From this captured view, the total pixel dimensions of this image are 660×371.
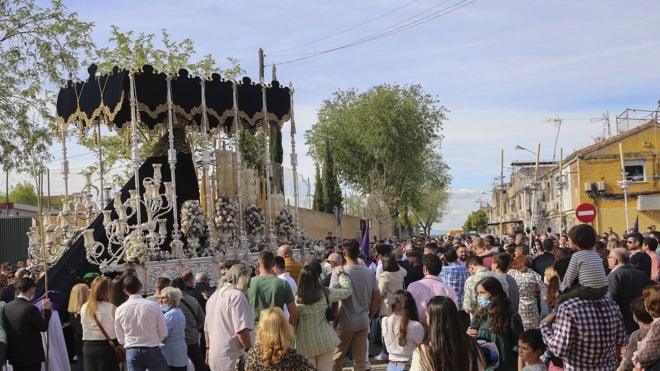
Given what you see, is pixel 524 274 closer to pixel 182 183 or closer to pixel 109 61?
pixel 182 183

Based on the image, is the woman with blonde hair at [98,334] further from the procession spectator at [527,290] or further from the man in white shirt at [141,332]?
the procession spectator at [527,290]

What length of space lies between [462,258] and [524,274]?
4169mm

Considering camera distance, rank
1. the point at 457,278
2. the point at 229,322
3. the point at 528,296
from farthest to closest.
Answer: the point at 457,278, the point at 528,296, the point at 229,322

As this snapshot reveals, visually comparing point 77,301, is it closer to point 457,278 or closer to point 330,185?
point 457,278

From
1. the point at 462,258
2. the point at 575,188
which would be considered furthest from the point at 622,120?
the point at 462,258

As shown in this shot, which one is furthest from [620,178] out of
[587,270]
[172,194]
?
[587,270]

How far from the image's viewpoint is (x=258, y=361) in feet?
18.3

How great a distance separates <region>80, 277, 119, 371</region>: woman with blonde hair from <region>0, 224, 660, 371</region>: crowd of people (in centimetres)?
1

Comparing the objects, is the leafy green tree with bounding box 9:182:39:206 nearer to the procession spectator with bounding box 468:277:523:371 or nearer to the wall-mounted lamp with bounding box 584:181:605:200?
the wall-mounted lamp with bounding box 584:181:605:200

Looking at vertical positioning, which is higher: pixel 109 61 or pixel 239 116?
pixel 109 61

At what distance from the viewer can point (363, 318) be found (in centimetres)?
1028

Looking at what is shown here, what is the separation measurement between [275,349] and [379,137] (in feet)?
157

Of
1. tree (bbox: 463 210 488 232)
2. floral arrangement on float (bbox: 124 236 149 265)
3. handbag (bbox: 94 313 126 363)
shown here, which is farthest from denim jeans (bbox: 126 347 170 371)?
tree (bbox: 463 210 488 232)

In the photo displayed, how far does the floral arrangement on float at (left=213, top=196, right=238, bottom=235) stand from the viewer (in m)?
18.0
